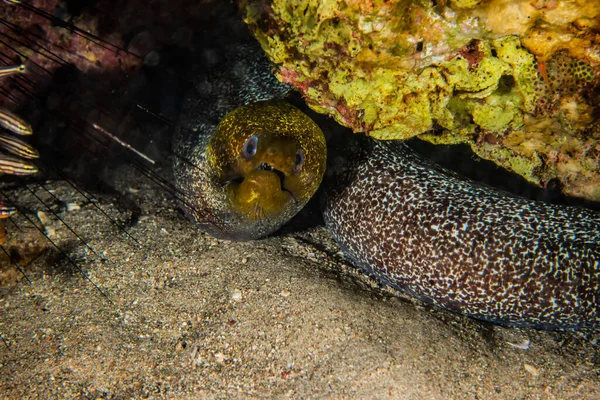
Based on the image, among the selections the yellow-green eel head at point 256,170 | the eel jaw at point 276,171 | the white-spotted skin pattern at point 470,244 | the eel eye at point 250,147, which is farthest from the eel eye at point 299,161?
the white-spotted skin pattern at point 470,244

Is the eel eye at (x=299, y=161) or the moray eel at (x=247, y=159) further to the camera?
the eel eye at (x=299, y=161)

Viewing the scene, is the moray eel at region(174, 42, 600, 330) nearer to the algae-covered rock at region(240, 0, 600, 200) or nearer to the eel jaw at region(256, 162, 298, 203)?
the eel jaw at region(256, 162, 298, 203)

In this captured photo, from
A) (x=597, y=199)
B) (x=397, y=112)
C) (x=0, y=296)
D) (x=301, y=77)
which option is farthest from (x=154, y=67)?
(x=597, y=199)

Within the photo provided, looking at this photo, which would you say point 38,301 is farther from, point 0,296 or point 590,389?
point 590,389

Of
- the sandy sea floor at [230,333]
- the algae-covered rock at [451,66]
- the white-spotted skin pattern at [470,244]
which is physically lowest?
the sandy sea floor at [230,333]

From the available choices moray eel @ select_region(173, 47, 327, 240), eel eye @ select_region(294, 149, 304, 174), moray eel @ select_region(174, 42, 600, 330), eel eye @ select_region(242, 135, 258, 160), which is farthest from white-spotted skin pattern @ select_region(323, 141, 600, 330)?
eel eye @ select_region(242, 135, 258, 160)

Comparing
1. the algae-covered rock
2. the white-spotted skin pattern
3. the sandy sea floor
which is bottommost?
the sandy sea floor

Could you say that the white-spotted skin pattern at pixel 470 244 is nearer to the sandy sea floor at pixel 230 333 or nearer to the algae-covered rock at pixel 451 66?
the sandy sea floor at pixel 230 333
